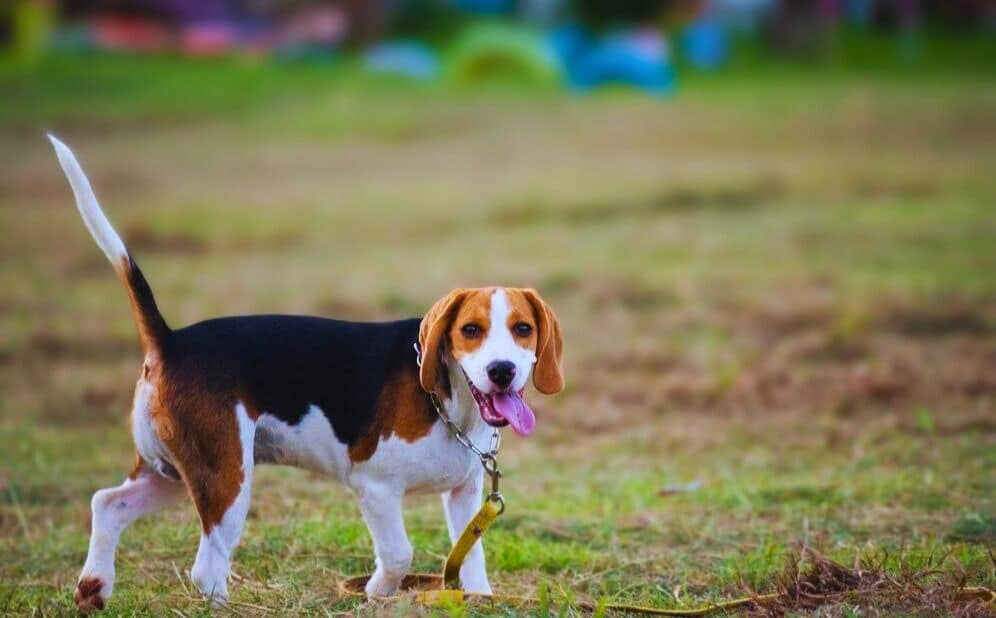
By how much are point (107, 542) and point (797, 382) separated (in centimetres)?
584

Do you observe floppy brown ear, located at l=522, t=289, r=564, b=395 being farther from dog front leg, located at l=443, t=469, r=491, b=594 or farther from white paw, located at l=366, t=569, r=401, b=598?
white paw, located at l=366, t=569, r=401, b=598

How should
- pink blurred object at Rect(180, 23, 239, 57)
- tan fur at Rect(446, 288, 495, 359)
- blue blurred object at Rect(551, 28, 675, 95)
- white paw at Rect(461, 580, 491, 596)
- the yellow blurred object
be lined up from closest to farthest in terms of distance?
tan fur at Rect(446, 288, 495, 359)
white paw at Rect(461, 580, 491, 596)
blue blurred object at Rect(551, 28, 675, 95)
the yellow blurred object
pink blurred object at Rect(180, 23, 239, 57)

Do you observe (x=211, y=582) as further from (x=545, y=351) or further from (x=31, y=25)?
(x=31, y=25)

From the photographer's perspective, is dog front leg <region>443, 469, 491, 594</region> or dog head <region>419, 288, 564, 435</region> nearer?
dog head <region>419, 288, 564, 435</region>

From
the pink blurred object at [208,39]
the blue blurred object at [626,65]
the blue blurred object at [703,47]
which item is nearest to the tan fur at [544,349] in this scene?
the blue blurred object at [626,65]

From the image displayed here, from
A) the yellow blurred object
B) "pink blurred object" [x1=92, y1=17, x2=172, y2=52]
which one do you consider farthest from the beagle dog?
"pink blurred object" [x1=92, y1=17, x2=172, y2=52]

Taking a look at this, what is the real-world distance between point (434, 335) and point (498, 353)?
26 centimetres

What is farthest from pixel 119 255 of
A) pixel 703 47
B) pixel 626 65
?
pixel 703 47

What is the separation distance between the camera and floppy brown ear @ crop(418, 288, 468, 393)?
5004mm

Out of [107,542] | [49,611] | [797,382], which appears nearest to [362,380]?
[107,542]

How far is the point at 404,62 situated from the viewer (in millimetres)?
30750

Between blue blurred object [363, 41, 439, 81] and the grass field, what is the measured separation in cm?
208

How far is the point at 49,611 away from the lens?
206 inches

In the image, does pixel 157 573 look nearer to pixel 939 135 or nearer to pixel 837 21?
pixel 939 135
